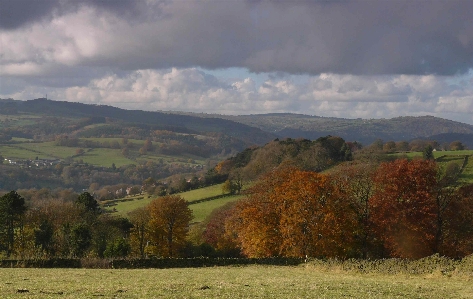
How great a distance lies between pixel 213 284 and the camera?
77.4 feet

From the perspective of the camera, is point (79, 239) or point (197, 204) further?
point (197, 204)

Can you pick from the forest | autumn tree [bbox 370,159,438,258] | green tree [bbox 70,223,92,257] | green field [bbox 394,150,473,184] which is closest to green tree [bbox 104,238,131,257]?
the forest

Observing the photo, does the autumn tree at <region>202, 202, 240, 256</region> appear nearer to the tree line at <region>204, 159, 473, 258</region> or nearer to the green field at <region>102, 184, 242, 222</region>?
the green field at <region>102, 184, 242, 222</region>

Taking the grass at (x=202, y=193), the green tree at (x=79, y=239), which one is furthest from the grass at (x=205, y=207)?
the green tree at (x=79, y=239)

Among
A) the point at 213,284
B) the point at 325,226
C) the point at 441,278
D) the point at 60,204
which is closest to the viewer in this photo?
the point at 213,284

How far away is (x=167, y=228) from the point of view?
77.4 m

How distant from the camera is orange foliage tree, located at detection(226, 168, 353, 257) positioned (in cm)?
5244

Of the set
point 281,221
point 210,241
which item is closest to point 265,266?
point 281,221

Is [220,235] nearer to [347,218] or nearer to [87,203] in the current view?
[87,203]

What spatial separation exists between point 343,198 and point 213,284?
34.7m

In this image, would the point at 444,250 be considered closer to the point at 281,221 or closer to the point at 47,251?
the point at 281,221

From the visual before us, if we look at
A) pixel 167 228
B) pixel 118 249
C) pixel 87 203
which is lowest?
pixel 167 228

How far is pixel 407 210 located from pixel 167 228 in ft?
137

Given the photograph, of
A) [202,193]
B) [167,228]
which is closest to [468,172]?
[202,193]
